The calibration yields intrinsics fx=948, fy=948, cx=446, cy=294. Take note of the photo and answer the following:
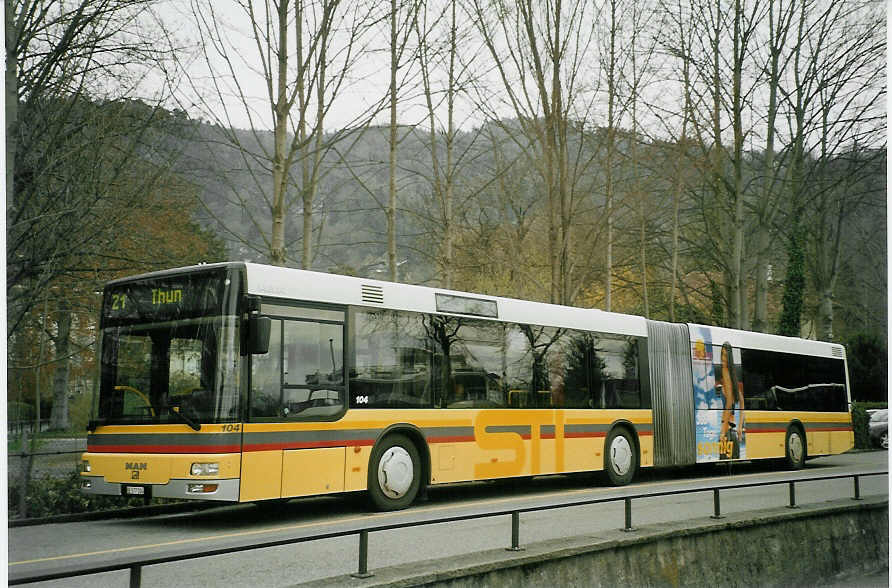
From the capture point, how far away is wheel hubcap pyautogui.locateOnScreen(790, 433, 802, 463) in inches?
717

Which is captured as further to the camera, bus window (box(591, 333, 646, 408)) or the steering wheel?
bus window (box(591, 333, 646, 408))

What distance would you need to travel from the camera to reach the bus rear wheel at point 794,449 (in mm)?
18109

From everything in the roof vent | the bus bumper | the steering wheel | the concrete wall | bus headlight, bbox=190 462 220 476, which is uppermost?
the roof vent

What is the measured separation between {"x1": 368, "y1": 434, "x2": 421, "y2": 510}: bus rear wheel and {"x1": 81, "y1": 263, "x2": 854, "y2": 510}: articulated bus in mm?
21

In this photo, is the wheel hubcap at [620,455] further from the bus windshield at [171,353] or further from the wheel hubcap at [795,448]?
the bus windshield at [171,353]

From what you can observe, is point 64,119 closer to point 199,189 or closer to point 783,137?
point 199,189

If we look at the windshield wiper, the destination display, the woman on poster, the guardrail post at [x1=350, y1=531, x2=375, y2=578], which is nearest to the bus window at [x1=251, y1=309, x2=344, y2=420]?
the windshield wiper

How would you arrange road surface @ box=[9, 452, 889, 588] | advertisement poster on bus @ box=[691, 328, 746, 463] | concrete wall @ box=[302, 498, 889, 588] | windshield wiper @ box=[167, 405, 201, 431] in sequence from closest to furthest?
concrete wall @ box=[302, 498, 889, 588], road surface @ box=[9, 452, 889, 588], windshield wiper @ box=[167, 405, 201, 431], advertisement poster on bus @ box=[691, 328, 746, 463]

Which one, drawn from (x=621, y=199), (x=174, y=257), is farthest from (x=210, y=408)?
(x=621, y=199)

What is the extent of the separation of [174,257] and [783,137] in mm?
13966

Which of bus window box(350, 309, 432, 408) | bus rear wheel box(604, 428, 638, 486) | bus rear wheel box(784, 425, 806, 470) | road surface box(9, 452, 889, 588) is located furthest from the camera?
bus rear wheel box(784, 425, 806, 470)

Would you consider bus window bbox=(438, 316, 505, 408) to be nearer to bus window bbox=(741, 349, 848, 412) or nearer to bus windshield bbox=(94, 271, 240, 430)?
bus windshield bbox=(94, 271, 240, 430)

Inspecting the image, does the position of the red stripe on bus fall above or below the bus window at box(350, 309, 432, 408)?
below

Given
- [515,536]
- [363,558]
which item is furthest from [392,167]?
[363,558]
